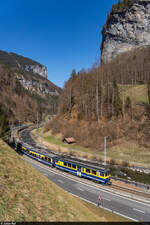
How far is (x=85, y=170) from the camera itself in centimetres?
2573

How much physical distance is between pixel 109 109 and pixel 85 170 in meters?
31.4

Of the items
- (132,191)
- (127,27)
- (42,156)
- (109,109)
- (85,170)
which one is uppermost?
(127,27)

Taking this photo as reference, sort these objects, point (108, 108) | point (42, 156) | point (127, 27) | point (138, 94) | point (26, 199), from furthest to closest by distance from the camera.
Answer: point (127, 27), point (138, 94), point (108, 108), point (42, 156), point (26, 199)

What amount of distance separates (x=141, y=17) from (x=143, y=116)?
3657 inches

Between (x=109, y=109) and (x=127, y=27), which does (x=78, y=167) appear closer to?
(x=109, y=109)

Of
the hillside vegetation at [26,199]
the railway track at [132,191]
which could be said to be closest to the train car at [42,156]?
the railway track at [132,191]

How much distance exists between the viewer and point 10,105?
124500 mm

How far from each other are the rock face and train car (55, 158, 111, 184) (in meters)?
102

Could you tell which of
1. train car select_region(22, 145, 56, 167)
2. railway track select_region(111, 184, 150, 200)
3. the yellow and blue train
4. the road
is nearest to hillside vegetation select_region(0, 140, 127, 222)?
the road

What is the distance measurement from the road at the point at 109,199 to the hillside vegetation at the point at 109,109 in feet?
45.6

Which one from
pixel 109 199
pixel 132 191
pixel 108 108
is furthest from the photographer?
pixel 108 108

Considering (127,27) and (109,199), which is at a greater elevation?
(127,27)

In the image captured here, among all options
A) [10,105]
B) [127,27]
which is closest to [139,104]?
[127,27]

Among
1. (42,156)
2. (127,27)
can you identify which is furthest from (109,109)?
(127,27)
